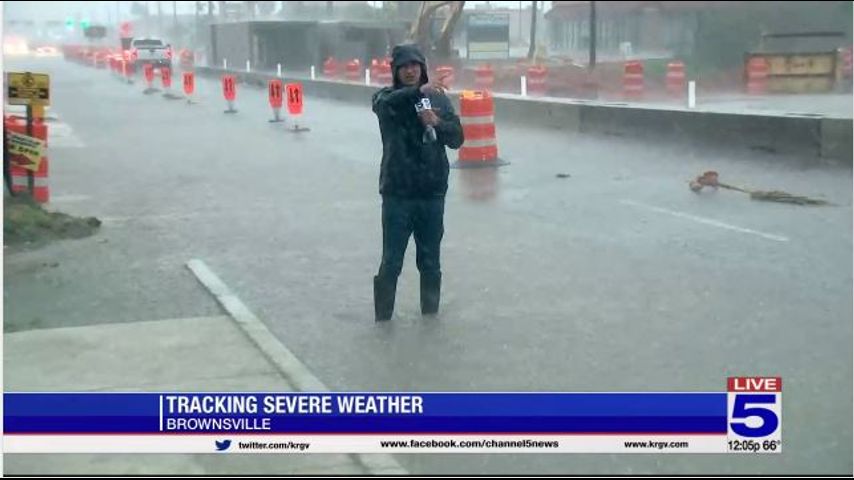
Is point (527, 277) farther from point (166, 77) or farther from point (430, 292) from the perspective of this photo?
point (166, 77)

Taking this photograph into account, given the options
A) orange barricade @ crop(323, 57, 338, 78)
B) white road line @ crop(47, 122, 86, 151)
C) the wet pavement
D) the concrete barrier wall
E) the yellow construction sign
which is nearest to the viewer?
the wet pavement

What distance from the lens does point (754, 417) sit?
5012 millimetres

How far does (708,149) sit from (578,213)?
667cm

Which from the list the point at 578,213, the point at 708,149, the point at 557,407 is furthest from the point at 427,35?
the point at 557,407

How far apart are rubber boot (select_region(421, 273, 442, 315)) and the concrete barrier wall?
30.7ft

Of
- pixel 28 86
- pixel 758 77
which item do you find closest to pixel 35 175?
pixel 28 86

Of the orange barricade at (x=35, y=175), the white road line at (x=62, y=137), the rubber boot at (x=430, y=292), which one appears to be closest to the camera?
the rubber boot at (x=430, y=292)

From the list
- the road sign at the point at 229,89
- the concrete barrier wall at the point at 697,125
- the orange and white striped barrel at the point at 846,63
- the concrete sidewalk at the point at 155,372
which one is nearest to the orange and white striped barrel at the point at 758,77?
the orange and white striped barrel at the point at 846,63

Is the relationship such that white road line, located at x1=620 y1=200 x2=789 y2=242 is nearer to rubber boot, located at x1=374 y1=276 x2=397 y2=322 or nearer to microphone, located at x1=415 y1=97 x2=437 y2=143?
rubber boot, located at x1=374 y1=276 x2=397 y2=322

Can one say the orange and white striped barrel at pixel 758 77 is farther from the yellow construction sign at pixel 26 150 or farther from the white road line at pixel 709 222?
the yellow construction sign at pixel 26 150

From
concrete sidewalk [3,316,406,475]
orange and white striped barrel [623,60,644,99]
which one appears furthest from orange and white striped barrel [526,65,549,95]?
concrete sidewalk [3,316,406,475]

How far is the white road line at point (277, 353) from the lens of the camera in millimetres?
5086

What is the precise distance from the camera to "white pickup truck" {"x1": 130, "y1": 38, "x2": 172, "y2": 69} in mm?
32250

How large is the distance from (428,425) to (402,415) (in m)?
0.12
